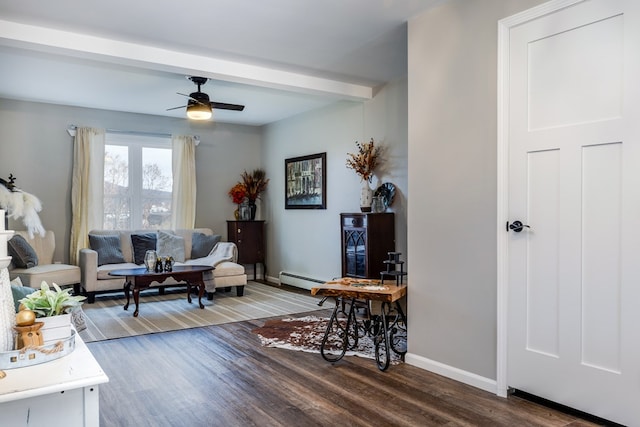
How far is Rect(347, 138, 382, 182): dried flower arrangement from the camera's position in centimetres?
542

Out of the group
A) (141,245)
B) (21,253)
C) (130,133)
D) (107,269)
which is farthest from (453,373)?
(130,133)

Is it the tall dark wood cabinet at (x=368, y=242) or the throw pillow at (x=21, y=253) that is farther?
the throw pillow at (x=21, y=253)

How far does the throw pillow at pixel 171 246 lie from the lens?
649cm

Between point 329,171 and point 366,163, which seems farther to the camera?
point 329,171

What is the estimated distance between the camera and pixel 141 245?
6414 mm

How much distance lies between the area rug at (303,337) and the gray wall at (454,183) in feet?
1.62

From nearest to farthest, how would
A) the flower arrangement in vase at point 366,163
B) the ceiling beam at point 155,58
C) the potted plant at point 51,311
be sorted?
the potted plant at point 51,311
the ceiling beam at point 155,58
the flower arrangement in vase at point 366,163

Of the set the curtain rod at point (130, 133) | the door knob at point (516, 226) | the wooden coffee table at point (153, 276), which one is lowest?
the wooden coffee table at point (153, 276)

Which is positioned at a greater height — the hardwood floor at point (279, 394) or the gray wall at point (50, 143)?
the gray wall at point (50, 143)

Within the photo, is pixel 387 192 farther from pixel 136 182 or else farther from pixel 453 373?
pixel 136 182

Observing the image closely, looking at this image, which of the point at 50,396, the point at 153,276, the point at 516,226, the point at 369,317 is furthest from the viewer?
the point at 153,276

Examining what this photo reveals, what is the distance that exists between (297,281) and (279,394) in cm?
409

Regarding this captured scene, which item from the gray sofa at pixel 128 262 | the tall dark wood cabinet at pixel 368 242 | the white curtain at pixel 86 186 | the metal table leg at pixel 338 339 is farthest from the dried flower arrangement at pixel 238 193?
the metal table leg at pixel 338 339

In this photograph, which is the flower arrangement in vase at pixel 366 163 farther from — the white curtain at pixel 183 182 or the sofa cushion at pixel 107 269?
the sofa cushion at pixel 107 269
